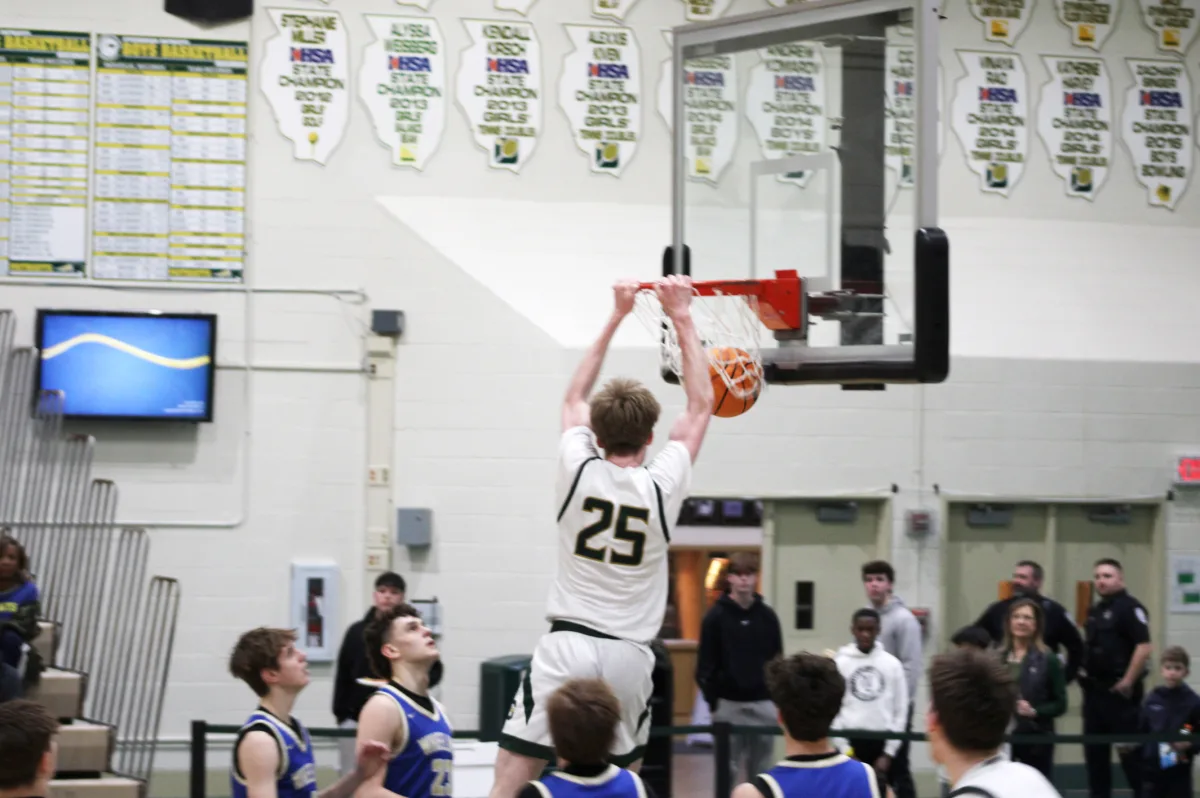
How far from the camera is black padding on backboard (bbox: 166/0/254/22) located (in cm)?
1097

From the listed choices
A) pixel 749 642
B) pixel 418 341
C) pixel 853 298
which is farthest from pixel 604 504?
pixel 418 341

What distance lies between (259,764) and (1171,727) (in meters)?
6.22

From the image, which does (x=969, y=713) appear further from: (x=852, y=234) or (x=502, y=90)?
(x=502, y=90)

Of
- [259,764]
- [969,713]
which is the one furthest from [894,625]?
[969,713]

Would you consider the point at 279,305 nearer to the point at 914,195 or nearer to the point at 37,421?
the point at 37,421

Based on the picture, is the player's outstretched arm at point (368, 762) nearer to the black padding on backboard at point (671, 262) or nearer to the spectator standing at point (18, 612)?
the black padding on backboard at point (671, 262)

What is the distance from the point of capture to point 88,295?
35.6 feet

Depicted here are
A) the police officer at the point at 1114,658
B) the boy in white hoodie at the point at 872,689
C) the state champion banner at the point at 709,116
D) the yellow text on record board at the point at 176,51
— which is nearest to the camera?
the state champion banner at the point at 709,116

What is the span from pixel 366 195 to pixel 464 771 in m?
5.00

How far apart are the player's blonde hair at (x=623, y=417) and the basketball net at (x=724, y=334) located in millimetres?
716

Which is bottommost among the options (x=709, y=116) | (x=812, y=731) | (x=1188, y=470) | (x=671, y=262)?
(x=812, y=731)

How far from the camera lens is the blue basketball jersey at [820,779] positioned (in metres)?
3.83

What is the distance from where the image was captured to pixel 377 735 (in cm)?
478

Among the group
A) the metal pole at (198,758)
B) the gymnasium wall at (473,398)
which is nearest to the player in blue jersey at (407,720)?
the metal pole at (198,758)
